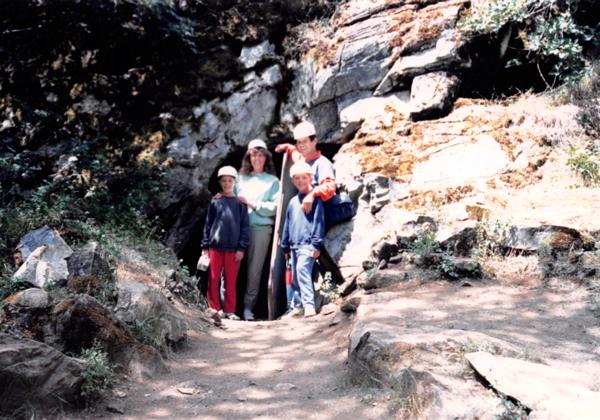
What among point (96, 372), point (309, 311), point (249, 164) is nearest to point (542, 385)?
point (96, 372)

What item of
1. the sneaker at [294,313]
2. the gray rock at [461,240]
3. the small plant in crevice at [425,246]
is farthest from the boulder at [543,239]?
the sneaker at [294,313]

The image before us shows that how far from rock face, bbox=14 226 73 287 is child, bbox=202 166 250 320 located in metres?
2.24

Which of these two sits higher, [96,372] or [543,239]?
[543,239]

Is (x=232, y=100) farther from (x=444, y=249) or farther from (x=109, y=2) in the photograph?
(x=444, y=249)

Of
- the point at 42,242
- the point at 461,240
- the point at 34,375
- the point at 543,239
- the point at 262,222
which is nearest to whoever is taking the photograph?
the point at 34,375

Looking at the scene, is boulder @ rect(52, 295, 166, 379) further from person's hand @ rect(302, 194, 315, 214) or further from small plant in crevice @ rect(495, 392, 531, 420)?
person's hand @ rect(302, 194, 315, 214)

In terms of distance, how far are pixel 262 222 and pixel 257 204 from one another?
0.93 feet

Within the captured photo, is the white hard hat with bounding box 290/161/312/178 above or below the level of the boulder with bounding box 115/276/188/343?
above

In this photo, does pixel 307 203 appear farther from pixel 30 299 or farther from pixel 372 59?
pixel 30 299

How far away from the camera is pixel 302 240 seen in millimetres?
6523

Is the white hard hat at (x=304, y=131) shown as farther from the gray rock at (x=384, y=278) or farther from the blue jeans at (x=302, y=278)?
the gray rock at (x=384, y=278)

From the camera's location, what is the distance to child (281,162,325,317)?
6.38 metres

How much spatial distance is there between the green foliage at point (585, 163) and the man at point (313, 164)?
3.05 m

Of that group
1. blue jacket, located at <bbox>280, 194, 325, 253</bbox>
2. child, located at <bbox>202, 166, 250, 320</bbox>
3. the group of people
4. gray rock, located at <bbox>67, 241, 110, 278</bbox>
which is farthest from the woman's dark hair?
gray rock, located at <bbox>67, 241, 110, 278</bbox>
